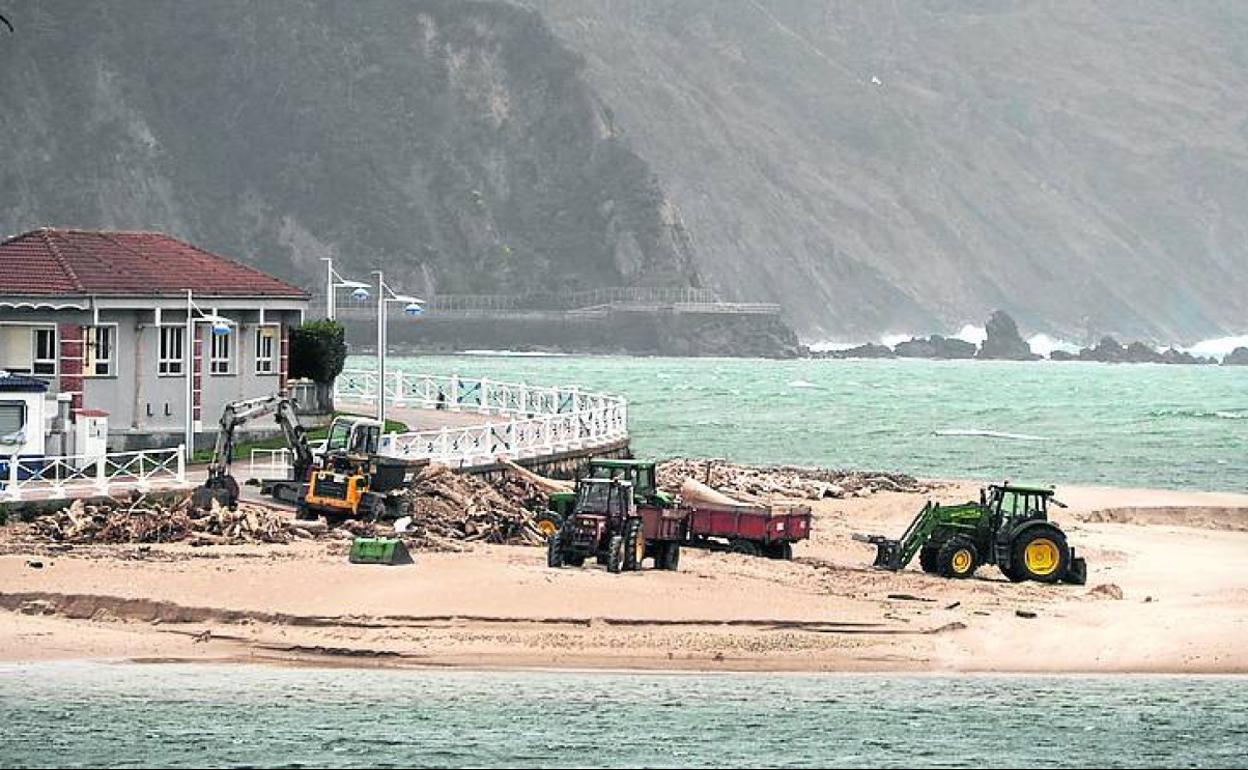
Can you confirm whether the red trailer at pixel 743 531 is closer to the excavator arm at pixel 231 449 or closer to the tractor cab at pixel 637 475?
the tractor cab at pixel 637 475

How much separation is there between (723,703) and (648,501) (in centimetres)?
1067

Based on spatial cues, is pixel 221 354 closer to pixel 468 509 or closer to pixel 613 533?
pixel 468 509

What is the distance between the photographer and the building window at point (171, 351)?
54.1 meters

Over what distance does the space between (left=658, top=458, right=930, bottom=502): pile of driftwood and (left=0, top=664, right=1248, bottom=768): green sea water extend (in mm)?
26081

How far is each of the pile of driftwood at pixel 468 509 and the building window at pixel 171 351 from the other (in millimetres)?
9601

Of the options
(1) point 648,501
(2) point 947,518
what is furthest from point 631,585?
(2) point 947,518

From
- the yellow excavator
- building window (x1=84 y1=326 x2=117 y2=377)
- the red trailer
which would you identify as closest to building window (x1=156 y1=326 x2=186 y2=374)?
building window (x1=84 y1=326 x2=117 y2=377)

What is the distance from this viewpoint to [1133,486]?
7619cm

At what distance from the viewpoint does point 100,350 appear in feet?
173

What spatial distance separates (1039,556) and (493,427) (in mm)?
15598

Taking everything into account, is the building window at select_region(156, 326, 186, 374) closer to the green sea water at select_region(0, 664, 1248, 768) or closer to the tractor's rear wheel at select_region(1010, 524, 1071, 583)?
the tractor's rear wheel at select_region(1010, 524, 1071, 583)

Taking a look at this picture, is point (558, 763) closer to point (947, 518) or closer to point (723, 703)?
point (723, 703)

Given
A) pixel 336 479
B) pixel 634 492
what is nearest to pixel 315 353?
pixel 336 479

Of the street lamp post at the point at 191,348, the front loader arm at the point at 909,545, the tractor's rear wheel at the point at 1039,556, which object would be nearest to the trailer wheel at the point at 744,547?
the front loader arm at the point at 909,545
